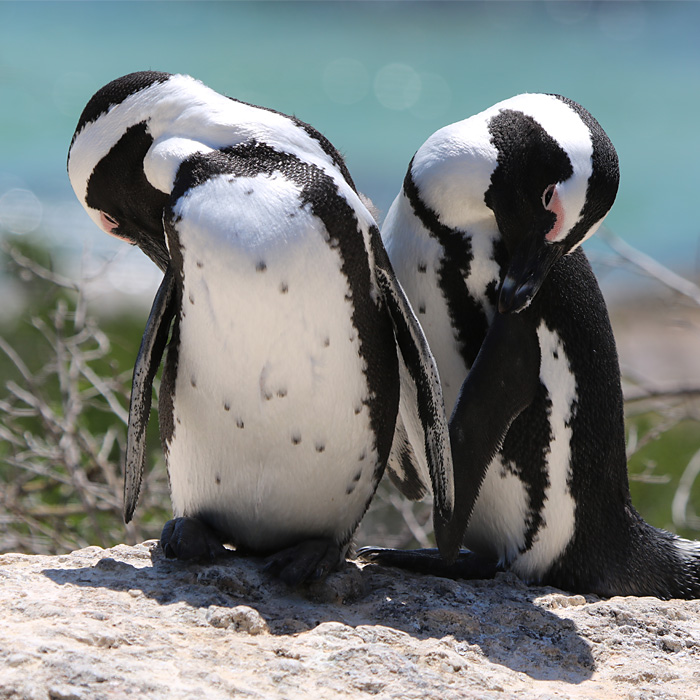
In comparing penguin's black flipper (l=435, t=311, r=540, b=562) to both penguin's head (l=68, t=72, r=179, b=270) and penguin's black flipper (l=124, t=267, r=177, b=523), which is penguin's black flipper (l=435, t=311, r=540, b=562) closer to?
penguin's black flipper (l=124, t=267, r=177, b=523)

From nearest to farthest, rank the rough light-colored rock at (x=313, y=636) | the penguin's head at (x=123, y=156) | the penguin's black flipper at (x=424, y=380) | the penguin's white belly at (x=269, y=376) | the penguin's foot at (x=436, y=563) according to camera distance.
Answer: the rough light-colored rock at (x=313, y=636), the penguin's white belly at (x=269, y=376), the penguin's black flipper at (x=424, y=380), the penguin's head at (x=123, y=156), the penguin's foot at (x=436, y=563)

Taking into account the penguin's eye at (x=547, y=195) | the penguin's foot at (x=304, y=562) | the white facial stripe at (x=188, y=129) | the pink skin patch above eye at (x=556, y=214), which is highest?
the white facial stripe at (x=188, y=129)

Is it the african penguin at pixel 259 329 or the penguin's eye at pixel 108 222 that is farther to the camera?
the penguin's eye at pixel 108 222

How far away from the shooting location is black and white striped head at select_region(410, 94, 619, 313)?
76.7 inches

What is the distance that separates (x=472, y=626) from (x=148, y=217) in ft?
3.54

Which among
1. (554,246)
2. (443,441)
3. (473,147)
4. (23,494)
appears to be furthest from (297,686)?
(23,494)

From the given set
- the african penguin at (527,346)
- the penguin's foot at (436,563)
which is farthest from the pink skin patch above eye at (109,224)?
the penguin's foot at (436,563)

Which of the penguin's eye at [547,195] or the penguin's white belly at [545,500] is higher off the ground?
the penguin's eye at [547,195]

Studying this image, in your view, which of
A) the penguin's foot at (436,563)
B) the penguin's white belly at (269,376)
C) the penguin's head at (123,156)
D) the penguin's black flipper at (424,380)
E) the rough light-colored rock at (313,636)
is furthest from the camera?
the penguin's foot at (436,563)

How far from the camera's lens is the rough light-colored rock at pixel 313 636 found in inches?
56.4

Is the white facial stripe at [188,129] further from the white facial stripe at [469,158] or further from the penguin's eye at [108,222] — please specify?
the white facial stripe at [469,158]

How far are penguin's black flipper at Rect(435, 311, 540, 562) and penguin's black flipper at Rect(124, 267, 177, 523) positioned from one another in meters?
0.64

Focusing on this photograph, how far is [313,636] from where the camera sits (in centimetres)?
164

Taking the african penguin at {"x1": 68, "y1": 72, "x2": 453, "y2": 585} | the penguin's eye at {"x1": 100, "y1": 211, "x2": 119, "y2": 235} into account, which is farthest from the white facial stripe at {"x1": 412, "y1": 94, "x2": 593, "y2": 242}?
the penguin's eye at {"x1": 100, "y1": 211, "x2": 119, "y2": 235}
